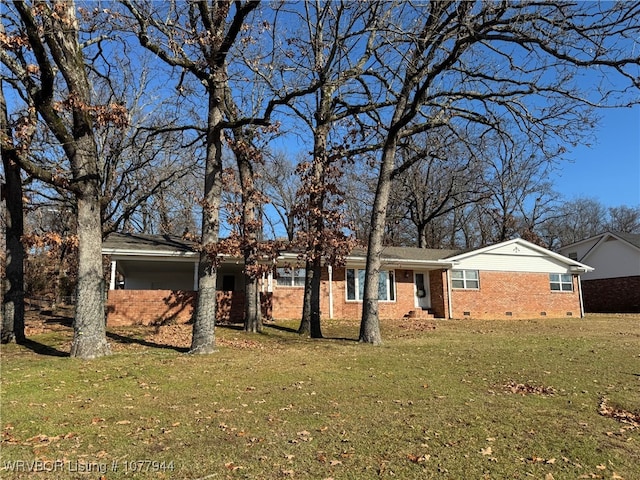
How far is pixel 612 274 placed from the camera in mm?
30422

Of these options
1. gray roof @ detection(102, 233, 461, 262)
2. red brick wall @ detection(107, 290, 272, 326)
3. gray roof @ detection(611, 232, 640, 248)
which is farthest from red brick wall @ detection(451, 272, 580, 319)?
red brick wall @ detection(107, 290, 272, 326)

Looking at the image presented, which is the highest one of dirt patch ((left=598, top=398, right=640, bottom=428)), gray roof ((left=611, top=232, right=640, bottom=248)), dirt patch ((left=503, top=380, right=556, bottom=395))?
gray roof ((left=611, top=232, right=640, bottom=248))

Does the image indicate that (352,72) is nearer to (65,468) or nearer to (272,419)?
(272,419)

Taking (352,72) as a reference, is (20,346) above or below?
below

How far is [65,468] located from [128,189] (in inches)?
851

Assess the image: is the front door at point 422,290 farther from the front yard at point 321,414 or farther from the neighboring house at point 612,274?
the neighboring house at point 612,274

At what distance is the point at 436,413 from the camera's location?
5.88m

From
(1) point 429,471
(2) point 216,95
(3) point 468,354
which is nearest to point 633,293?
(3) point 468,354

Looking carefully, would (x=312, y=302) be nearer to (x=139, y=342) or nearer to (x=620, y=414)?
(x=139, y=342)

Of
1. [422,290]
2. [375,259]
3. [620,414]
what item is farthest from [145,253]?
[620,414]

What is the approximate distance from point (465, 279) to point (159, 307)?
572 inches

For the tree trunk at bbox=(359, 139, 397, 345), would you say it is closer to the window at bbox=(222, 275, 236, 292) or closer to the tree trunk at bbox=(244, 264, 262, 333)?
the tree trunk at bbox=(244, 264, 262, 333)

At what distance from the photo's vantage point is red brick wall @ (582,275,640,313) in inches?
1131

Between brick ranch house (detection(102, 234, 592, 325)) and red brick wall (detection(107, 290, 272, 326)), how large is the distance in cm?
4
